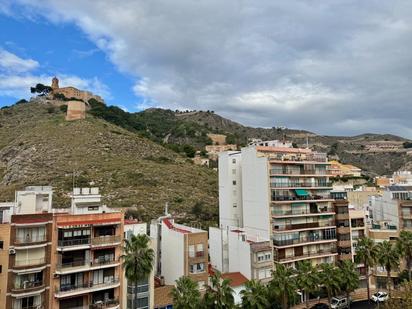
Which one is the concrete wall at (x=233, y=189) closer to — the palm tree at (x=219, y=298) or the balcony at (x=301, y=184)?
the balcony at (x=301, y=184)

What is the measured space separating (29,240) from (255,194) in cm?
3642

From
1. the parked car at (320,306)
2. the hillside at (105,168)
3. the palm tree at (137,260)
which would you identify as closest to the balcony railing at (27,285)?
the palm tree at (137,260)

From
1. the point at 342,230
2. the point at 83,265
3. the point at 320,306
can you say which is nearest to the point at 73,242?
the point at 83,265

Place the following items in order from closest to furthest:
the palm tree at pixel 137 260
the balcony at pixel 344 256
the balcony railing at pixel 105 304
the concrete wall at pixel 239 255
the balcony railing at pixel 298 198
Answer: the palm tree at pixel 137 260 → the balcony railing at pixel 105 304 → the concrete wall at pixel 239 255 → the balcony railing at pixel 298 198 → the balcony at pixel 344 256

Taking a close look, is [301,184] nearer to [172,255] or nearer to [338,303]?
[338,303]

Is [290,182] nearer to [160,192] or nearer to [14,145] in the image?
[160,192]

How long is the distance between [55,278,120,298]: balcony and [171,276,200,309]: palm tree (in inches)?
391

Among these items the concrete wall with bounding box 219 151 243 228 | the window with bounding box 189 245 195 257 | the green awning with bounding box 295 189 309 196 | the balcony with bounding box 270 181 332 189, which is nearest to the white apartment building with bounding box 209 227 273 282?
the window with bounding box 189 245 195 257

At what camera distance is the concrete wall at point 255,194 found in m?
60.1

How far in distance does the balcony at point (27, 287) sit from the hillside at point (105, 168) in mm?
45398

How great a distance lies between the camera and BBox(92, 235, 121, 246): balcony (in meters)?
42.2

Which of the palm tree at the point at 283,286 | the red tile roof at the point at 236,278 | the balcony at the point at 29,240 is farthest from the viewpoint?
the red tile roof at the point at 236,278

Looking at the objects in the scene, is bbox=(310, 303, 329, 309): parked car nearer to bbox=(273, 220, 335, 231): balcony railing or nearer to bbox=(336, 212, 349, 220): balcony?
bbox=(273, 220, 335, 231): balcony railing

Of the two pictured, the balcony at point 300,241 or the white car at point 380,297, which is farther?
the white car at point 380,297
